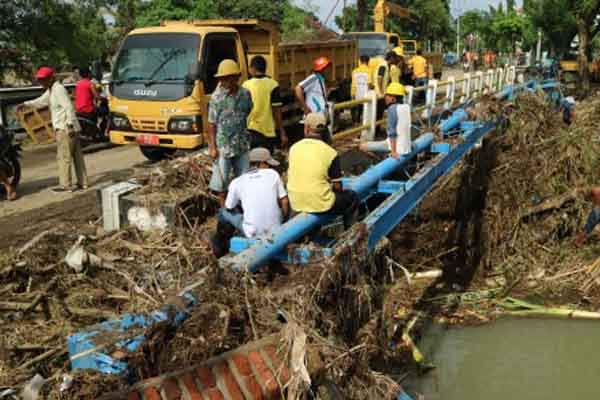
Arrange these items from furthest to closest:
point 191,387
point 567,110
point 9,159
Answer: point 567,110, point 9,159, point 191,387

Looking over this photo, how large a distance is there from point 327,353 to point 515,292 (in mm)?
4719

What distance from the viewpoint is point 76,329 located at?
3672 millimetres

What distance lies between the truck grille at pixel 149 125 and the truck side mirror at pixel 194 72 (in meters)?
0.81

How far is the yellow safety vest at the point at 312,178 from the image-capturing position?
4.43m

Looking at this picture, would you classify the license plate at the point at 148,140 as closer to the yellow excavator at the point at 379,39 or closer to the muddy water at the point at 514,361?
the muddy water at the point at 514,361

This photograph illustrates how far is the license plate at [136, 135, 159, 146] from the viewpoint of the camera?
9386 millimetres

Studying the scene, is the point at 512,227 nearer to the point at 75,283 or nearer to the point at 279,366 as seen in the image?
the point at 75,283

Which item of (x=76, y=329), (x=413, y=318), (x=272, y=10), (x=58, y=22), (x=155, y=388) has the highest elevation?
(x=272, y=10)

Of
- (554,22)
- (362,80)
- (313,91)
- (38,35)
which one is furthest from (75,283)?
(554,22)

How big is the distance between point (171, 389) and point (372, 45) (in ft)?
57.0

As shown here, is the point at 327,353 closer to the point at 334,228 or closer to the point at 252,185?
the point at 252,185

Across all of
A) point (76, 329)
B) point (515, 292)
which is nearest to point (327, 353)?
point (76, 329)

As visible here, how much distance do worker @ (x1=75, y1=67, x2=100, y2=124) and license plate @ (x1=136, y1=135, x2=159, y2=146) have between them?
10.4ft

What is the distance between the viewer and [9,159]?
8539mm
